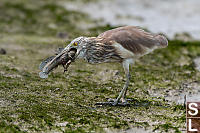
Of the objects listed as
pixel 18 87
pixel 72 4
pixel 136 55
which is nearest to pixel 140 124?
pixel 136 55

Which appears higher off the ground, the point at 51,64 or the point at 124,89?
the point at 51,64

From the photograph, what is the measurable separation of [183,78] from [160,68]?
1100mm

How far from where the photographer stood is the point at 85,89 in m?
8.07

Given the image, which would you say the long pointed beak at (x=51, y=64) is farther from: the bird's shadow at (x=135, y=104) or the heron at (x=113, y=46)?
the bird's shadow at (x=135, y=104)

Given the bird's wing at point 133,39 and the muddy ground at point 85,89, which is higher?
the bird's wing at point 133,39

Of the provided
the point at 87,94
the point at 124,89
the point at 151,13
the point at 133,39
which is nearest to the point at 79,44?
the point at 133,39

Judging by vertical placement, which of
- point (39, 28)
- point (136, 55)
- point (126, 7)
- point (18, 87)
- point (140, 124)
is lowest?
point (140, 124)

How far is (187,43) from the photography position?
39.7 feet

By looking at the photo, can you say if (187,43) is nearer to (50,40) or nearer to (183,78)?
(183,78)

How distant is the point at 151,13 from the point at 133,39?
32.0 ft

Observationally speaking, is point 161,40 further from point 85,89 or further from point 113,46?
point 85,89

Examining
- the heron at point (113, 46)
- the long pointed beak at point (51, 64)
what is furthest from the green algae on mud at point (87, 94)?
the heron at point (113, 46)

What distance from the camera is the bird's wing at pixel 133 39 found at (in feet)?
22.1

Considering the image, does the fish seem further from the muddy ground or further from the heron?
the muddy ground
